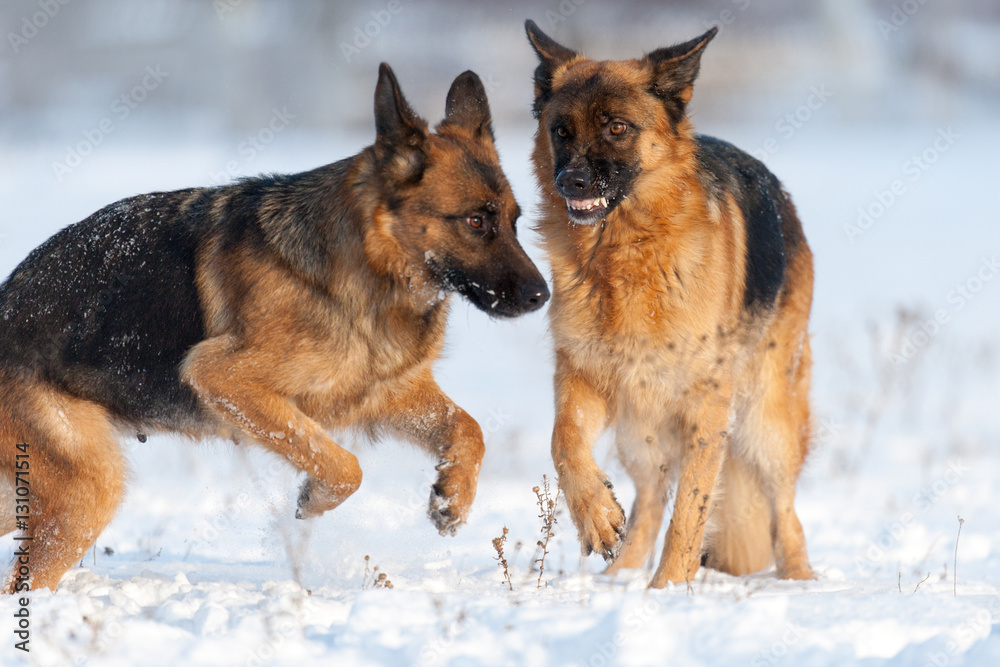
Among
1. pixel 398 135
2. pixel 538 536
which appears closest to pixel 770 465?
pixel 538 536

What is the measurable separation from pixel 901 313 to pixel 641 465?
3.32 metres

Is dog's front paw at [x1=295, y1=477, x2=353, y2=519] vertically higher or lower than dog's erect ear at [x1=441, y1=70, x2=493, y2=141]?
lower

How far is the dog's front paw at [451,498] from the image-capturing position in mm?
4277

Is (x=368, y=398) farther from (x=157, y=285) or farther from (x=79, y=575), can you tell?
(x=79, y=575)

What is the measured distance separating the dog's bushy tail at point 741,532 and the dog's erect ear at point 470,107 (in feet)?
7.76

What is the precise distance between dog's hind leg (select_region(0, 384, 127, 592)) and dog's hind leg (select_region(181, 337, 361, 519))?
22.9 inches

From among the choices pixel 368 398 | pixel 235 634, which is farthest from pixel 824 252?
pixel 235 634

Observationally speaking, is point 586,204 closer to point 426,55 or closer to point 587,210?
point 587,210

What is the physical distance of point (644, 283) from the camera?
4789 millimetres

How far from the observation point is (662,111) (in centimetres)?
484

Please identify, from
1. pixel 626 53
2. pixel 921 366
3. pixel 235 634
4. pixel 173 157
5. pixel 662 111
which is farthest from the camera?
pixel 626 53

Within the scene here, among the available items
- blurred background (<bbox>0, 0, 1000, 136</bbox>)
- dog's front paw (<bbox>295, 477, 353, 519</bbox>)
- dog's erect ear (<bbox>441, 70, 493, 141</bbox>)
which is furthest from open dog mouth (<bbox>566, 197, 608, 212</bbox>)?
blurred background (<bbox>0, 0, 1000, 136</bbox>)

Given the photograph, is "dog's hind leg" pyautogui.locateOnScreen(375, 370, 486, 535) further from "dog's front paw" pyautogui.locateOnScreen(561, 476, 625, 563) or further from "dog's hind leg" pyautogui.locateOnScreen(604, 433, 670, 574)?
"dog's hind leg" pyautogui.locateOnScreen(604, 433, 670, 574)

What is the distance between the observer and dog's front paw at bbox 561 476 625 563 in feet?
14.5
